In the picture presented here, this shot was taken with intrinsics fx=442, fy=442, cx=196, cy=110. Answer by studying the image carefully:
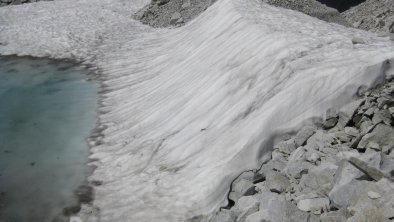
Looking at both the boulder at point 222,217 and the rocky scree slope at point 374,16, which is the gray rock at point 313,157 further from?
the rocky scree slope at point 374,16

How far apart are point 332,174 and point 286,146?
1.35 metres

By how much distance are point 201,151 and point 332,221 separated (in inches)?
145

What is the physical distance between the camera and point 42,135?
39.9 ft

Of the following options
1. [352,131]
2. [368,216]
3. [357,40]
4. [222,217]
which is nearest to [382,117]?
[352,131]

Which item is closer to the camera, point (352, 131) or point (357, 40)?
point (352, 131)

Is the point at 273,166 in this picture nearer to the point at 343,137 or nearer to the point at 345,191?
the point at 343,137

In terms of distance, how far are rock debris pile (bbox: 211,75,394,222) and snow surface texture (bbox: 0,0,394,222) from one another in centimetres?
39

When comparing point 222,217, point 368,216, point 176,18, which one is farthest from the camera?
point 176,18

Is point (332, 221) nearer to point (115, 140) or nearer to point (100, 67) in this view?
point (115, 140)

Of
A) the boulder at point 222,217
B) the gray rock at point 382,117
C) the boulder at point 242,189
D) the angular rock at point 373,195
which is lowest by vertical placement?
the boulder at point 222,217

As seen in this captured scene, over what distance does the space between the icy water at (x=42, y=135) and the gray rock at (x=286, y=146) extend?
13.8 ft

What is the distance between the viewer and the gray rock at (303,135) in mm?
8078

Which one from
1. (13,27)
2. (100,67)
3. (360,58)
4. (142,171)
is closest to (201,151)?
(142,171)

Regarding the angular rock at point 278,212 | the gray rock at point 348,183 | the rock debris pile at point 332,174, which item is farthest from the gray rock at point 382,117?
the angular rock at point 278,212
